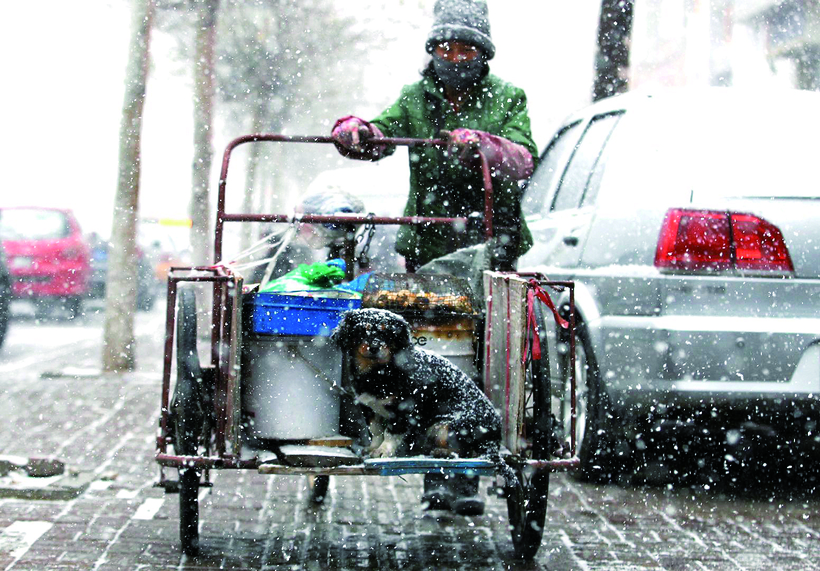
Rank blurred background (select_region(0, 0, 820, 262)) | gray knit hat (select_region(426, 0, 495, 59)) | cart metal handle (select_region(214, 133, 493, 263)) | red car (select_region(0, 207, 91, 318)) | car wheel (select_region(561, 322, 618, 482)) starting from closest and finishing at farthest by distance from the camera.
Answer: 1. cart metal handle (select_region(214, 133, 493, 263))
2. gray knit hat (select_region(426, 0, 495, 59))
3. car wheel (select_region(561, 322, 618, 482))
4. red car (select_region(0, 207, 91, 318))
5. blurred background (select_region(0, 0, 820, 262))

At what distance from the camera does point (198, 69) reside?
55.0ft

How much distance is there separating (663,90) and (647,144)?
1.77 ft

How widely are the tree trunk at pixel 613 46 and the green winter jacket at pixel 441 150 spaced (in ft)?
18.6

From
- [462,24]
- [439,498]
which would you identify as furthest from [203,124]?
[439,498]

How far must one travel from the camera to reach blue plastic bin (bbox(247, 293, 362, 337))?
445 cm

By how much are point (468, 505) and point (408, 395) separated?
2.32ft

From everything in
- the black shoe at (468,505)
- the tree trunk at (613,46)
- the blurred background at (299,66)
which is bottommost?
the black shoe at (468,505)

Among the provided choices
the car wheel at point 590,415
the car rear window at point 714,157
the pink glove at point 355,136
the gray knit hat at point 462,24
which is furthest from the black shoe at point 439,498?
the gray knit hat at point 462,24

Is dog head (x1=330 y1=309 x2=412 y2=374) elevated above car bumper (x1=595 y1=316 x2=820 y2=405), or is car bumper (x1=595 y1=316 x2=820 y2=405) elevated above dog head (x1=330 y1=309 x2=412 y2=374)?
Answer: dog head (x1=330 y1=309 x2=412 y2=374)

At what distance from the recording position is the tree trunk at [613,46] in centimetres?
1120

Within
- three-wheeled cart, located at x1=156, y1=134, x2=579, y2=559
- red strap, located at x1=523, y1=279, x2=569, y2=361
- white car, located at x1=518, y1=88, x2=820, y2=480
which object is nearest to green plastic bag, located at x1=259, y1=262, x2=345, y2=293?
three-wheeled cart, located at x1=156, y1=134, x2=579, y2=559

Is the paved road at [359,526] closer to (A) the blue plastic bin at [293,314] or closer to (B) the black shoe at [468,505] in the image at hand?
(B) the black shoe at [468,505]

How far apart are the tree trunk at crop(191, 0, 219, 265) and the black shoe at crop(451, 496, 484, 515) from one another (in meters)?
12.1

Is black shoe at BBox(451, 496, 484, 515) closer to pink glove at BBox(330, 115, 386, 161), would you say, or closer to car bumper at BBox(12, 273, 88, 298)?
pink glove at BBox(330, 115, 386, 161)
